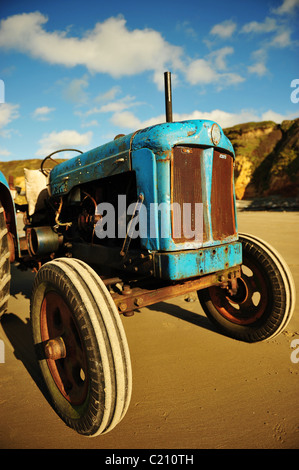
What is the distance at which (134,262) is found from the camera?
6.12ft

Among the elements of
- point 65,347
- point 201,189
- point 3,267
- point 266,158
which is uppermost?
point 266,158

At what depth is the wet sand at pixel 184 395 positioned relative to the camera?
1.44 m

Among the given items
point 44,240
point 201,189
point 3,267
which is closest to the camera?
point 201,189

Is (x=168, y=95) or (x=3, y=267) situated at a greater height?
(x=168, y=95)

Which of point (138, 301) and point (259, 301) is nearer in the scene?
point (138, 301)

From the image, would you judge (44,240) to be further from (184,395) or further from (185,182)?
(184,395)

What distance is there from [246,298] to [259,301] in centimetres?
11

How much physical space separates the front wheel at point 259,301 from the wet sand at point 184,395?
0.14 m

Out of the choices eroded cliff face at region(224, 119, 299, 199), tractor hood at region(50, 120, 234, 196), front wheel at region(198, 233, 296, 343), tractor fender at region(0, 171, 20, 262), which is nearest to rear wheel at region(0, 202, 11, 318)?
tractor fender at region(0, 171, 20, 262)

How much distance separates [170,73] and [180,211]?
1.12 metres

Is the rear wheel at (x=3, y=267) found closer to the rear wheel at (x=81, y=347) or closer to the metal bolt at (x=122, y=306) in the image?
the rear wheel at (x=81, y=347)

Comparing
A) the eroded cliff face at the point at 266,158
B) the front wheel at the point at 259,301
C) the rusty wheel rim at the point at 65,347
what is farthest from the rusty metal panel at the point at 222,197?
the eroded cliff face at the point at 266,158

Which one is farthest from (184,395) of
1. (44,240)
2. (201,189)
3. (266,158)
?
(266,158)

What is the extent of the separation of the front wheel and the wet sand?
0.14m
